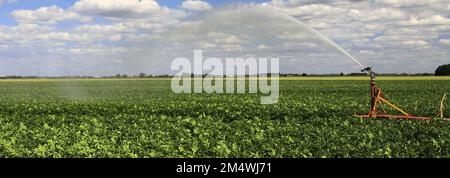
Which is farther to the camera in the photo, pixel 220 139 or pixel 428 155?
pixel 220 139

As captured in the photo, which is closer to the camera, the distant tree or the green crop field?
the green crop field

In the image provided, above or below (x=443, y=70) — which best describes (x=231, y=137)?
below

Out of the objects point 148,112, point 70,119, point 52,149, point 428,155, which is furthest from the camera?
point 148,112

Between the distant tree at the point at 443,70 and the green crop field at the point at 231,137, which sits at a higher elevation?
the distant tree at the point at 443,70

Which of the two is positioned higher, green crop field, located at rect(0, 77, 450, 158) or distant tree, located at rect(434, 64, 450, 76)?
distant tree, located at rect(434, 64, 450, 76)

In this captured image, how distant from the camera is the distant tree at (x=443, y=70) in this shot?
99.1m

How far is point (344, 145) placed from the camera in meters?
10.7

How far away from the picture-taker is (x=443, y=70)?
99688 mm

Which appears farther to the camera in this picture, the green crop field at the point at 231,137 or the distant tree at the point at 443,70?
the distant tree at the point at 443,70

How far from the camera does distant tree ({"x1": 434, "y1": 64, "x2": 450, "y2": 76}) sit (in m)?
99.1

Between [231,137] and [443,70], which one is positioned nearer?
[231,137]
